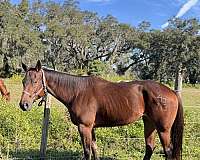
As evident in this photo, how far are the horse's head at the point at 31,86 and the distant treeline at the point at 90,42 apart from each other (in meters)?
33.7

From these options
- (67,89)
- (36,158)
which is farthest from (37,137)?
(67,89)

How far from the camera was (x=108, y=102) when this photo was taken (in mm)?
5320

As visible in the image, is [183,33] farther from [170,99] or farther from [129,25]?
[170,99]

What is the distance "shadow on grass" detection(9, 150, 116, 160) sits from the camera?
6.21m

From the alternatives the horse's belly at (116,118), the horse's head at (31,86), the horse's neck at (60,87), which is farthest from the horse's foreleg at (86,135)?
the horse's head at (31,86)

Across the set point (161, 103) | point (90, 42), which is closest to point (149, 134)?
point (161, 103)

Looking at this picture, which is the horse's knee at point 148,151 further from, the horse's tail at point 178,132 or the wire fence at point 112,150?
the wire fence at point 112,150

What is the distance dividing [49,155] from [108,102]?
1.89 meters

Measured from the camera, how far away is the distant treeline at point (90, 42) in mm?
40438

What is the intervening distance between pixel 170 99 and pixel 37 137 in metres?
3.13

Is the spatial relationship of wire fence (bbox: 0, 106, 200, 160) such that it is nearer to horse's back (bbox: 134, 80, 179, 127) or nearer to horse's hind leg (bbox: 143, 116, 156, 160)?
horse's hind leg (bbox: 143, 116, 156, 160)

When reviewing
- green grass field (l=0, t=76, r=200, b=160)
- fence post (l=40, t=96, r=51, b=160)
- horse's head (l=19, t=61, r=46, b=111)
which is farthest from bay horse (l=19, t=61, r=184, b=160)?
green grass field (l=0, t=76, r=200, b=160)

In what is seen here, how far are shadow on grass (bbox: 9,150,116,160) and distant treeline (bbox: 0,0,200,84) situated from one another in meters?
32.3

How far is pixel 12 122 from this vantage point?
6992 millimetres
